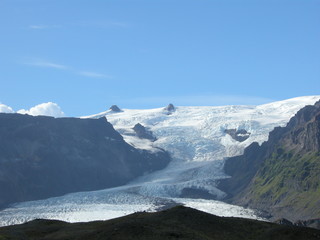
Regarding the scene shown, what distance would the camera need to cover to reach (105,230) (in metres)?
80.4

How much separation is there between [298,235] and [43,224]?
1692 inches

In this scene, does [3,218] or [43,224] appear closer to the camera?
[43,224]

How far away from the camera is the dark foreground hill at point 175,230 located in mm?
77219

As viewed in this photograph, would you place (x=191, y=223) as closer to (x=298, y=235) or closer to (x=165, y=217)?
(x=165, y=217)

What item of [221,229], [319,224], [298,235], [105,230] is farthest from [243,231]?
[319,224]

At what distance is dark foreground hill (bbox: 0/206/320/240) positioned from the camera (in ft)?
253

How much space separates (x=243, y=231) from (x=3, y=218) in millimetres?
122860

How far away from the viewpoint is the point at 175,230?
262ft

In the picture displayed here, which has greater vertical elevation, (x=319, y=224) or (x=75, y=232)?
(x=75, y=232)

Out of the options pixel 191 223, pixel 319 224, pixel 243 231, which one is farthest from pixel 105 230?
pixel 319 224

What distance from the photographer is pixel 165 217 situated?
8744cm

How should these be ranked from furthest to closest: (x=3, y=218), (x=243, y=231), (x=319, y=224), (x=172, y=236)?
(x=3, y=218), (x=319, y=224), (x=243, y=231), (x=172, y=236)

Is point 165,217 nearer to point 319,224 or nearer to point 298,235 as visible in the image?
point 298,235

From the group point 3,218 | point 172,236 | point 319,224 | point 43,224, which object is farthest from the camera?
point 3,218
